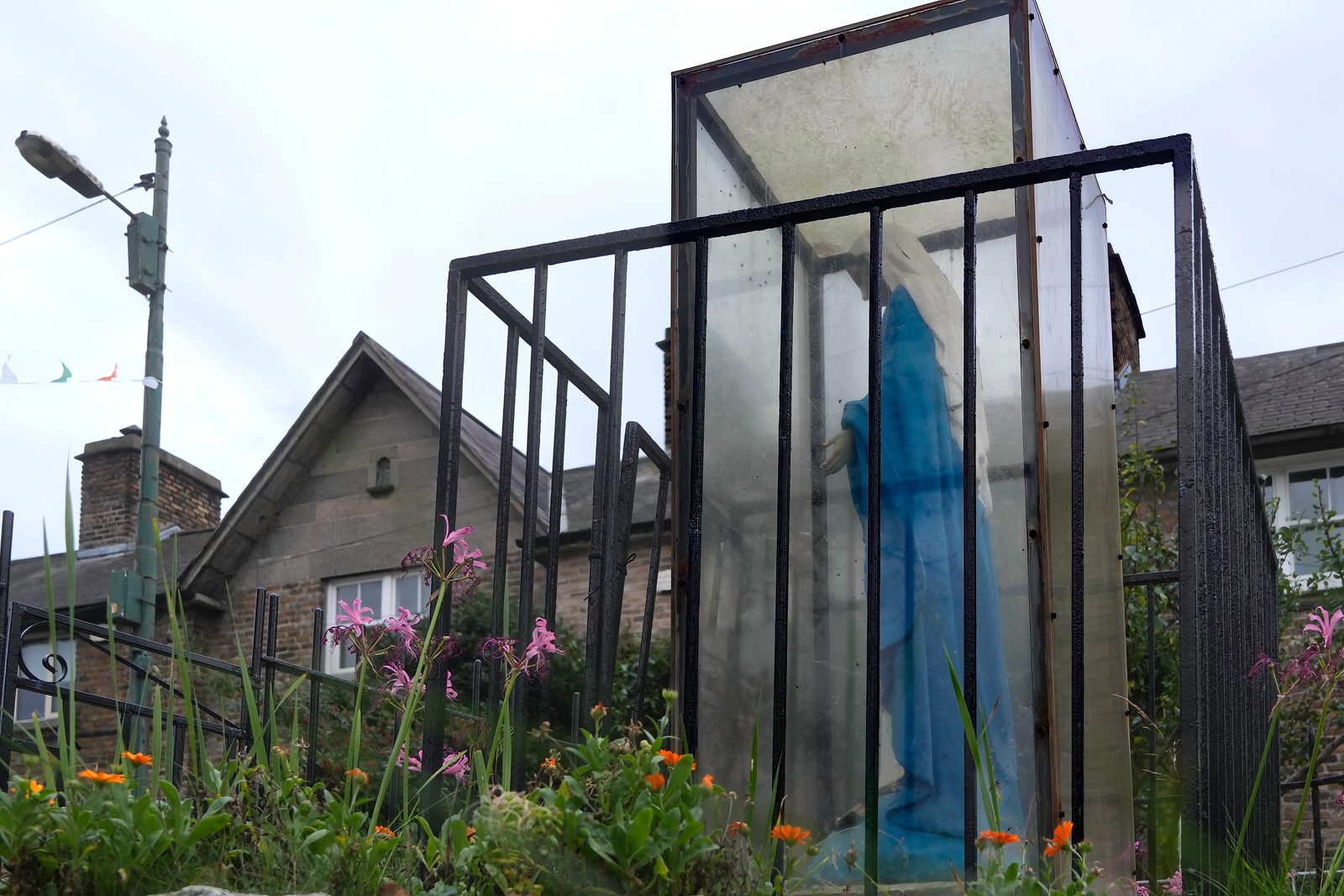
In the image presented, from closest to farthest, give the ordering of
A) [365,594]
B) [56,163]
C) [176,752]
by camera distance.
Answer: [176,752]
[56,163]
[365,594]

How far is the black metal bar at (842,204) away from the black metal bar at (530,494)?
0.09m

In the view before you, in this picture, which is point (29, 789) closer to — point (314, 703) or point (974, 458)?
point (974, 458)

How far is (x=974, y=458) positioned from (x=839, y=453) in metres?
0.93

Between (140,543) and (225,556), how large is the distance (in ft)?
21.4

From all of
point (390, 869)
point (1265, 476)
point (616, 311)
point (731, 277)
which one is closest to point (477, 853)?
point (390, 869)

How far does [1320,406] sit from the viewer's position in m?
13.4

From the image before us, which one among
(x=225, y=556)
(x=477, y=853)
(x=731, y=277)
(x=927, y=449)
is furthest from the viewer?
(x=225, y=556)

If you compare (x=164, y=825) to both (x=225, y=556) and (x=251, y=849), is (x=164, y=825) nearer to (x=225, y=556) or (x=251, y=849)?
(x=251, y=849)

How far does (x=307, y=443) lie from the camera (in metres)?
17.0

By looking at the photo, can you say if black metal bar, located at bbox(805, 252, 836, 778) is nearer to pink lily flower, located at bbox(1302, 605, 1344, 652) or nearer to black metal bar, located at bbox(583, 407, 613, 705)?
black metal bar, located at bbox(583, 407, 613, 705)

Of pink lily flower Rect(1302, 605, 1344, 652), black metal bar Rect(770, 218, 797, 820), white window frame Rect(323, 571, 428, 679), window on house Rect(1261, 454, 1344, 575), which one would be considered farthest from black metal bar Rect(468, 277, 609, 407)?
white window frame Rect(323, 571, 428, 679)

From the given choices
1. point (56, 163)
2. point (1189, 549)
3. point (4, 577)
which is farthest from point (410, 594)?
point (1189, 549)

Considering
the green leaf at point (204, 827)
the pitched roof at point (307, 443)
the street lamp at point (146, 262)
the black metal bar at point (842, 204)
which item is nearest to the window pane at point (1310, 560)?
the pitched roof at point (307, 443)

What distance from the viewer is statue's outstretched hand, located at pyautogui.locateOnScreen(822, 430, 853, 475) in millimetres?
3193
